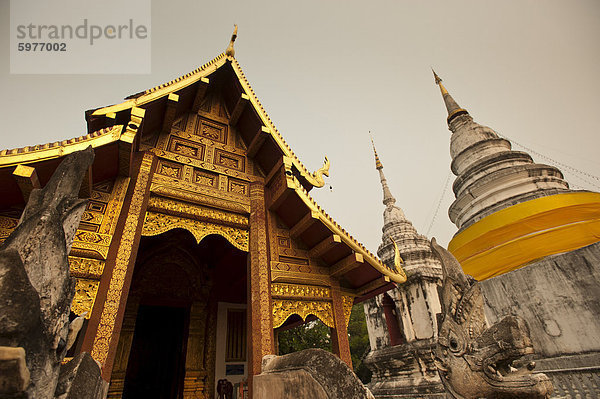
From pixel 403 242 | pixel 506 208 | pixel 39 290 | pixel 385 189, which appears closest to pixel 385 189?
pixel 385 189

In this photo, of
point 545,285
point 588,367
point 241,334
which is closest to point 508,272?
point 545,285

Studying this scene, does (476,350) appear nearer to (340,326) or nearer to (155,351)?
(340,326)

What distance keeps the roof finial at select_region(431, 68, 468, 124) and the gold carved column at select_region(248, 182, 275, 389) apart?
1315cm

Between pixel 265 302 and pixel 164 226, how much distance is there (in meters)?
1.88

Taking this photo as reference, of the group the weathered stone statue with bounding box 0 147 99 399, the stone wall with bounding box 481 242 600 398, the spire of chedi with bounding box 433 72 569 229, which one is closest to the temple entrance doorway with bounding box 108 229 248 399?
the weathered stone statue with bounding box 0 147 99 399

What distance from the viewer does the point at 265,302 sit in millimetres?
4414

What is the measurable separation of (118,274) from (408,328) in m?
11.4

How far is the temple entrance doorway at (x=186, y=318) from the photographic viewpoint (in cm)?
611

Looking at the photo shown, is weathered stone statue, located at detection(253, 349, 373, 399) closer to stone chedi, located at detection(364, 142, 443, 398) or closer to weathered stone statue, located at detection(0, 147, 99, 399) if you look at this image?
weathered stone statue, located at detection(0, 147, 99, 399)

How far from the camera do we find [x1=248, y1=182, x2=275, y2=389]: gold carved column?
407 centimetres

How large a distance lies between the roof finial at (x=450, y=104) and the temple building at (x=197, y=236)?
1193 cm

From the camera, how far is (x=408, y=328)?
11.9m

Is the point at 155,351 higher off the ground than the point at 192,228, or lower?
lower

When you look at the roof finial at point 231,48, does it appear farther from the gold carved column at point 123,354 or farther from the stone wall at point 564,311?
the stone wall at point 564,311
